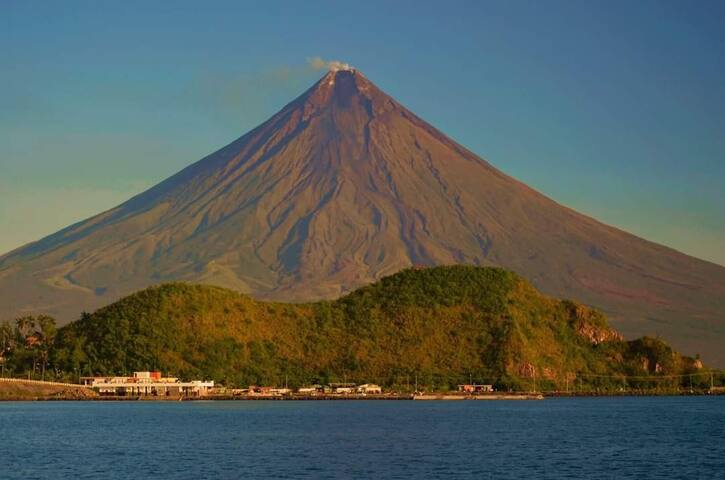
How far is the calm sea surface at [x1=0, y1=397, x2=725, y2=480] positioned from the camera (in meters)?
90.2

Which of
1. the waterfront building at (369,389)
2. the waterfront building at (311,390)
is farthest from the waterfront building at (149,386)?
the waterfront building at (369,389)

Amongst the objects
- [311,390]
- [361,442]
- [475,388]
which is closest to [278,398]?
[311,390]

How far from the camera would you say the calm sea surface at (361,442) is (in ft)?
296

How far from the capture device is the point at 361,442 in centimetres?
10912

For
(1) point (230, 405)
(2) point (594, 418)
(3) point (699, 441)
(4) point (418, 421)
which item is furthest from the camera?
(1) point (230, 405)

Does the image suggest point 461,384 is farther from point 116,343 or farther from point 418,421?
point 418,421

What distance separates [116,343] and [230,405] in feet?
91.9

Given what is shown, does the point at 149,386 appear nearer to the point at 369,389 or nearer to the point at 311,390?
the point at 311,390

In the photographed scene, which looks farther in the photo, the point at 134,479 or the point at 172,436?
the point at 172,436

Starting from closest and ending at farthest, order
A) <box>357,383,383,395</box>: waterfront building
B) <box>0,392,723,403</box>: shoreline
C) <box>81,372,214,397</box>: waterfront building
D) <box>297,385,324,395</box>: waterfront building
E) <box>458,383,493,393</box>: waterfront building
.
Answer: <box>0,392,723,403</box>: shoreline → <box>81,372,214,397</box>: waterfront building → <box>357,383,383,395</box>: waterfront building → <box>297,385,324,395</box>: waterfront building → <box>458,383,493,393</box>: waterfront building

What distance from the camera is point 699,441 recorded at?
113875mm

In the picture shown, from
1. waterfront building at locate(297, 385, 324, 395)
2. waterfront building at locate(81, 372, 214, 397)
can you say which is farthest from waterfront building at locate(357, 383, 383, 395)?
waterfront building at locate(81, 372, 214, 397)


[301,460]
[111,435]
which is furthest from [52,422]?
[301,460]

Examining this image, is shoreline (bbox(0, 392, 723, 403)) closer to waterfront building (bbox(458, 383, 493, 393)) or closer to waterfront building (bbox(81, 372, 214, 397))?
waterfront building (bbox(81, 372, 214, 397))
